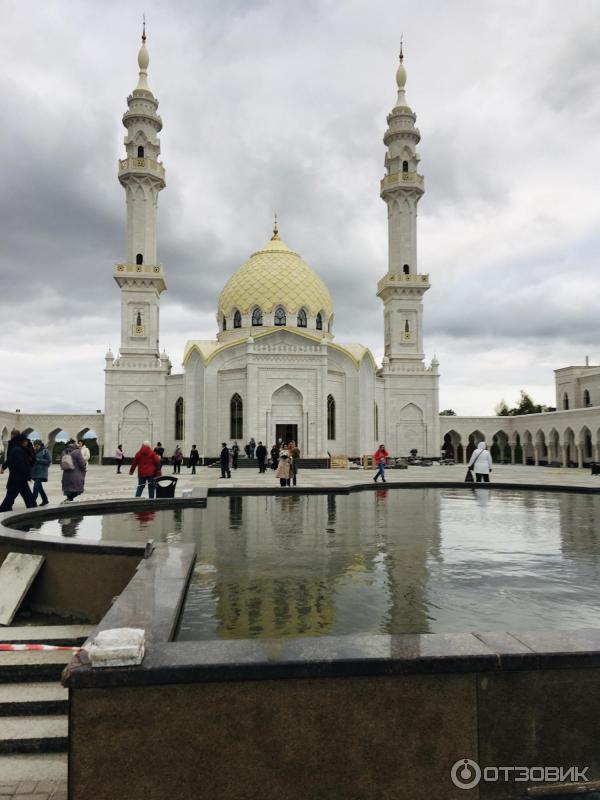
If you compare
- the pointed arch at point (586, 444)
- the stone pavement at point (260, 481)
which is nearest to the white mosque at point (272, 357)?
the stone pavement at point (260, 481)

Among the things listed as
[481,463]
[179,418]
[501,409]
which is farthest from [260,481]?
[501,409]

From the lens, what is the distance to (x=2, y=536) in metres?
5.31

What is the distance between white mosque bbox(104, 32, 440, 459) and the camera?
31.5 metres

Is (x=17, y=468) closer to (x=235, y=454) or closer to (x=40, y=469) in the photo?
(x=40, y=469)

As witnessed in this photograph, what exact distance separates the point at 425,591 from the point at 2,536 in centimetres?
362

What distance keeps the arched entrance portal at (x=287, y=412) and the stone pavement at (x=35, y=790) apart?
28522 millimetres

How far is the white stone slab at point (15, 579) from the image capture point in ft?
15.1

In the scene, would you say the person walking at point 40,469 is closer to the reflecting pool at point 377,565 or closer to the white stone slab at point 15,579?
the reflecting pool at point 377,565

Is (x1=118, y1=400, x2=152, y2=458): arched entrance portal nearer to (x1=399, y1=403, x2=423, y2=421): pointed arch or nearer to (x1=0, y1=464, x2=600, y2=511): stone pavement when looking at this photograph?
(x1=0, y1=464, x2=600, y2=511): stone pavement

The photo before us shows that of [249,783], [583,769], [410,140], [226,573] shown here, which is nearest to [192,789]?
[249,783]

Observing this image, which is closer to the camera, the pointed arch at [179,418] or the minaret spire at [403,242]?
the pointed arch at [179,418]
